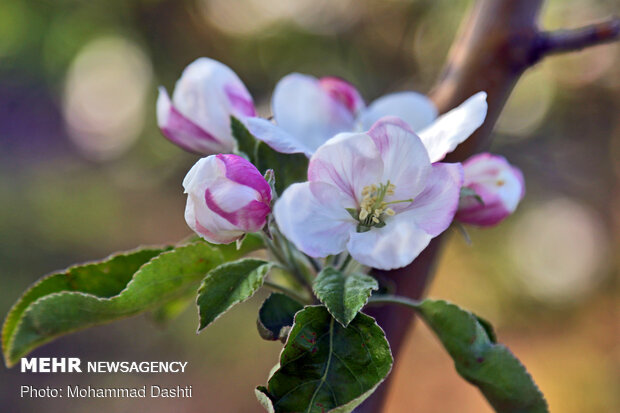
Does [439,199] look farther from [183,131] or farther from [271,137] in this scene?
[183,131]

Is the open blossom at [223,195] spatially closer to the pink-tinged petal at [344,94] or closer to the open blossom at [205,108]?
the open blossom at [205,108]

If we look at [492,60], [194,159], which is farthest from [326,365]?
[194,159]

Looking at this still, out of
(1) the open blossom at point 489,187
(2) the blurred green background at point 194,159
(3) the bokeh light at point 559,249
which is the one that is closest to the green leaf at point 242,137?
(1) the open blossom at point 489,187

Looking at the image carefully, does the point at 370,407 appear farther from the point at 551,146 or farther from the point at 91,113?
the point at 91,113

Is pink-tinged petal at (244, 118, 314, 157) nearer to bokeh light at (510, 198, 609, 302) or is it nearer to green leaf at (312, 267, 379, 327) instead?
green leaf at (312, 267, 379, 327)

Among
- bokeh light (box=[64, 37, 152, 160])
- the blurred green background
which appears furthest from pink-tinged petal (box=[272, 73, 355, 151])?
bokeh light (box=[64, 37, 152, 160])

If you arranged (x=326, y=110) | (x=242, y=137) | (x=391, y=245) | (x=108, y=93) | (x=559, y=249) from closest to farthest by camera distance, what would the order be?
(x=391, y=245)
(x=242, y=137)
(x=326, y=110)
(x=559, y=249)
(x=108, y=93)
